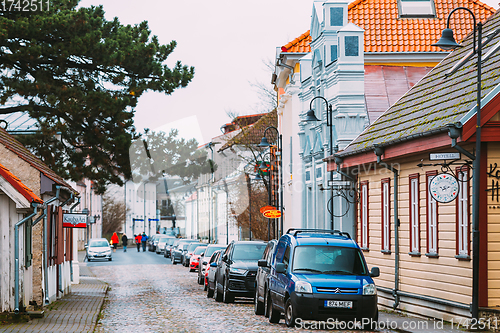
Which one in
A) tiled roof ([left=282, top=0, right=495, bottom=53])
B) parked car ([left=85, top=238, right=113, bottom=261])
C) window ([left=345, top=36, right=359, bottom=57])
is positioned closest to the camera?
window ([left=345, top=36, right=359, bottom=57])

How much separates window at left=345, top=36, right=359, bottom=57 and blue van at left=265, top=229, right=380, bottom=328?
32.6 feet

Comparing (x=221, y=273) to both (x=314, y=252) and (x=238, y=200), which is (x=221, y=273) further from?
(x=238, y=200)

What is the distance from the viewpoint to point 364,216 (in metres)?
22.0

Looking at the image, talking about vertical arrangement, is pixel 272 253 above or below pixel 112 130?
below

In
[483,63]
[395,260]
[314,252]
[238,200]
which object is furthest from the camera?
[238,200]

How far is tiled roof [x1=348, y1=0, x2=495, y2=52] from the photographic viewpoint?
3034cm

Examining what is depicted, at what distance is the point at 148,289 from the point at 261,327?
13.7m

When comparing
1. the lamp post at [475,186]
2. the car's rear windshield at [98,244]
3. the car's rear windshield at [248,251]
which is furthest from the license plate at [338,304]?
the car's rear windshield at [98,244]

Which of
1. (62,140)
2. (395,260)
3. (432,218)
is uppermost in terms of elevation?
(62,140)

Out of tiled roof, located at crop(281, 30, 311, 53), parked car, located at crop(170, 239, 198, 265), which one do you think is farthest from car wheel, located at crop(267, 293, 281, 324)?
parked car, located at crop(170, 239, 198, 265)

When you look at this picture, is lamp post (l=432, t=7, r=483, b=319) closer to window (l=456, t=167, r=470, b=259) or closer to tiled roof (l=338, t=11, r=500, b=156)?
tiled roof (l=338, t=11, r=500, b=156)

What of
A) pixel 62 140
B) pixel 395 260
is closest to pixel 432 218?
pixel 395 260

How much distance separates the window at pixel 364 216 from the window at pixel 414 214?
3751 millimetres

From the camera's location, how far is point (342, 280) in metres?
14.5
